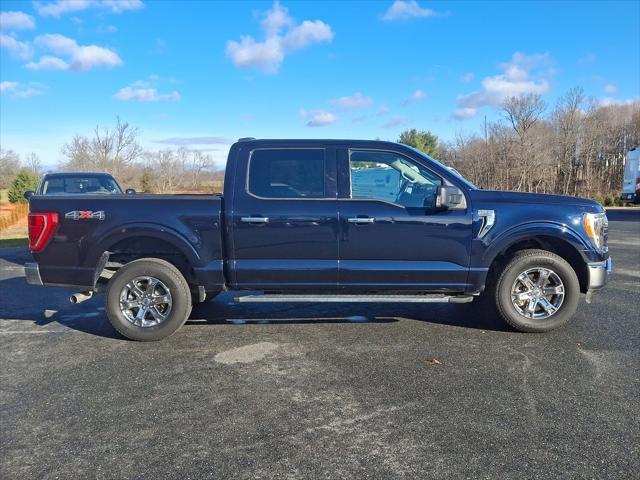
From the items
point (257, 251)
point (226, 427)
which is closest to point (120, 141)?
point (257, 251)

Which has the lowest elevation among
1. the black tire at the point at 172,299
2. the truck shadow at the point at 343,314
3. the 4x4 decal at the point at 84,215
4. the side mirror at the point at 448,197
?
the truck shadow at the point at 343,314

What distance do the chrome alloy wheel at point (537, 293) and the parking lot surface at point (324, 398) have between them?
0.27 m

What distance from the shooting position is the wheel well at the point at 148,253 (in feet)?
15.7

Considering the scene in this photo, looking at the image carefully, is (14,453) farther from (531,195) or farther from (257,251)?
(531,195)

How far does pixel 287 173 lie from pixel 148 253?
5.59 feet

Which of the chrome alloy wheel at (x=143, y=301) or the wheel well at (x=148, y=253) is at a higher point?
the wheel well at (x=148, y=253)

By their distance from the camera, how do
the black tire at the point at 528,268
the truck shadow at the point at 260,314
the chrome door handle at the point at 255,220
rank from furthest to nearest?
the truck shadow at the point at 260,314
the black tire at the point at 528,268
the chrome door handle at the point at 255,220

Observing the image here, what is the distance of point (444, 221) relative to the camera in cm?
453

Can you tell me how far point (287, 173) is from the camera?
4715 millimetres

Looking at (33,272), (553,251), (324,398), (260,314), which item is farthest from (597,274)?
(33,272)

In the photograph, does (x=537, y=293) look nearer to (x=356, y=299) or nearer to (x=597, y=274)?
(x=597, y=274)

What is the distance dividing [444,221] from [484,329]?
52.0 inches

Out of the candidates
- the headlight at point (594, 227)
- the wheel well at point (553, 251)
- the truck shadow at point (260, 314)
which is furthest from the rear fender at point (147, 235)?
the headlight at point (594, 227)

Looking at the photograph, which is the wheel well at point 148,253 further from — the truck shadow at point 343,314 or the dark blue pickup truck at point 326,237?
the truck shadow at point 343,314
